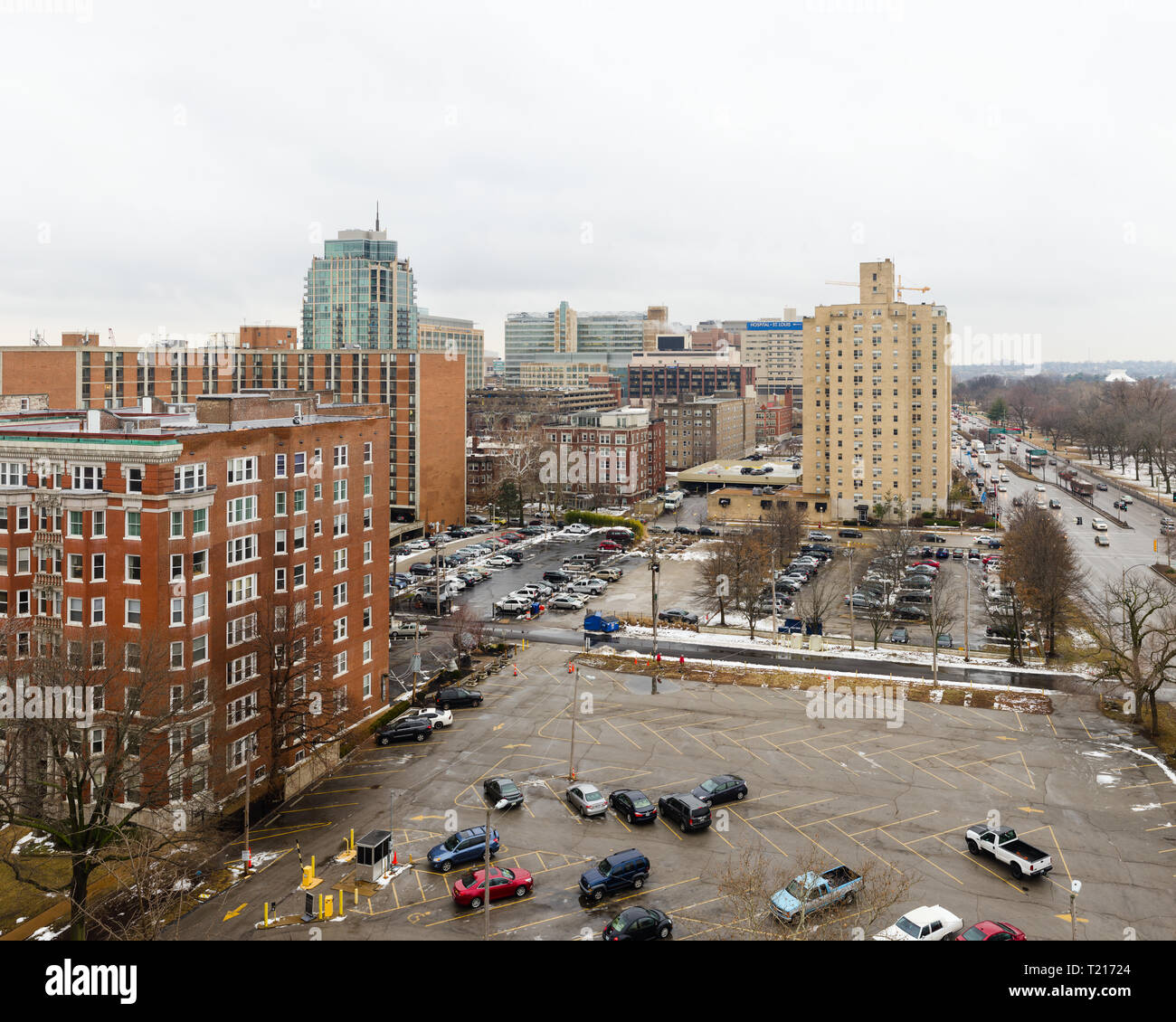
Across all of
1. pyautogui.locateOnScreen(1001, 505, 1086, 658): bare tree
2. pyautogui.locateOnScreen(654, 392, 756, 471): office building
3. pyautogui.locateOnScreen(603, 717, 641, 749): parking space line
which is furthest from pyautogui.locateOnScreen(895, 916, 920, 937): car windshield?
pyautogui.locateOnScreen(654, 392, 756, 471): office building

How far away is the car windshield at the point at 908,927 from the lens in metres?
25.3

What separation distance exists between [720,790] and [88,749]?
22.4m

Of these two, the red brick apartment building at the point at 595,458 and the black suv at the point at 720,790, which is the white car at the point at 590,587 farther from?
the red brick apartment building at the point at 595,458

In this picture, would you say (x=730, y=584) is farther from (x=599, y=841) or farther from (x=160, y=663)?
(x=160, y=663)

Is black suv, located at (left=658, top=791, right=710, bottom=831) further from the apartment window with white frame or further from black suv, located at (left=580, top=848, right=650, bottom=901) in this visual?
the apartment window with white frame

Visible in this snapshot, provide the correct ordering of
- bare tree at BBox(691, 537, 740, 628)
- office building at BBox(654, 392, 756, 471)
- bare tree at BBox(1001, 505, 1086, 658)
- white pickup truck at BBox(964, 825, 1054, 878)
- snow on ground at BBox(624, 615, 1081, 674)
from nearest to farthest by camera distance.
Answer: white pickup truck at BBox(964, 825, 1054, 878), snow on ground at BBox(624, 615, 1081, 674), bare tree at BBox(1001, 505, 1086, 658), bare tree at BBox(691, 537, 740, 628), office building at BBox(654, 392, 756, 471)

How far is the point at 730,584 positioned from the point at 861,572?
20.7 m

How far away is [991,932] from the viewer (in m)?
25.0

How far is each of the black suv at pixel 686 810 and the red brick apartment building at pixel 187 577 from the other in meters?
14.6

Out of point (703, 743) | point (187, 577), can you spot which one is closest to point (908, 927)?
point (703, 743)

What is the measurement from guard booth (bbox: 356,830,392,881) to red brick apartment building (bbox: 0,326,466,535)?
66.4m

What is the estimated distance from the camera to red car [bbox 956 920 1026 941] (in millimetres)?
24750
